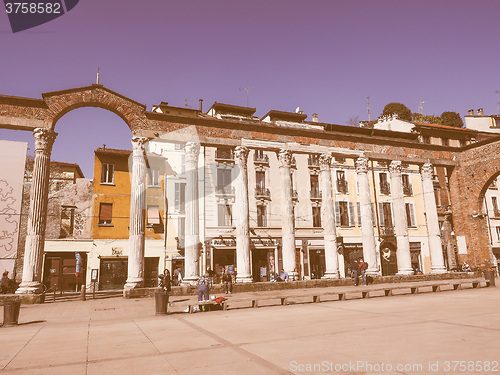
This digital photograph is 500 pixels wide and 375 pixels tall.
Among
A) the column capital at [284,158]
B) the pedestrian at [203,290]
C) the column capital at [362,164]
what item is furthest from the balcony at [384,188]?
the pedestrian at [203,290]

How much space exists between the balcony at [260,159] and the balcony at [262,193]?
7.41 feet

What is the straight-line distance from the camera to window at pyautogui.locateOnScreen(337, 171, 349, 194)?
1337 inches

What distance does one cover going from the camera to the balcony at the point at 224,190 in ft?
102

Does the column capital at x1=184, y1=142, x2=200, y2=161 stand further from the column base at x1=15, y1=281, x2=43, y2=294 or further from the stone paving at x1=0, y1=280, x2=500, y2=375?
the stone paving at x1=0, y1=280, x2=500, y2=375

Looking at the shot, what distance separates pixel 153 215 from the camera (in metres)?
29.0

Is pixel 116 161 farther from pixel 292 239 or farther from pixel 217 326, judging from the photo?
pixel 217 326

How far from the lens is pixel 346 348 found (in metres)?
5.48

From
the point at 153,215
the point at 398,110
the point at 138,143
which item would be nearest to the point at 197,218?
the point at 138,143

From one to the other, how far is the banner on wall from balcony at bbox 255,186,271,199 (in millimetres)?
17983

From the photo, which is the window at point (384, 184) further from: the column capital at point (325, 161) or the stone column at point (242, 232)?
the stone column at point (242, 232)

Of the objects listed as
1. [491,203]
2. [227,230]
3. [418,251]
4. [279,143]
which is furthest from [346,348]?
[491,203]

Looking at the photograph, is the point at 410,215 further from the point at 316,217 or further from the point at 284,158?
the point at 284,158

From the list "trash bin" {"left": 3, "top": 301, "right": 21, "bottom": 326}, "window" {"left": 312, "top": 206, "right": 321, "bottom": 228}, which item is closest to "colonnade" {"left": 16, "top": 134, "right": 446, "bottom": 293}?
"trash bin" {"left": 3, "top": 301, "right": 21, "bottom": 326}

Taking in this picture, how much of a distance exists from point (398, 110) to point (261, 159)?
28858 mm
